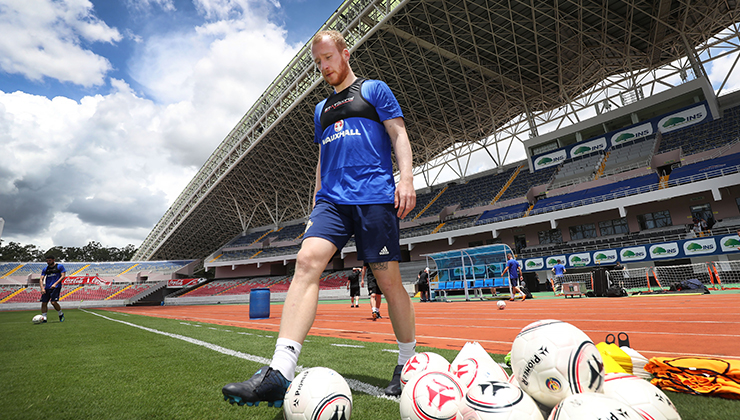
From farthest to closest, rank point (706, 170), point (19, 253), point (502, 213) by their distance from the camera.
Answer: point (19, 253) < point (502, 213) < point (706, 170)

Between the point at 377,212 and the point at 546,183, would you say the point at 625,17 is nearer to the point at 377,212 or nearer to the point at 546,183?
the point at 546,183

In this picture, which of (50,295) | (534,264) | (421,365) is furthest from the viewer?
(534,264)

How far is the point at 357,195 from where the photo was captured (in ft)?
6.94

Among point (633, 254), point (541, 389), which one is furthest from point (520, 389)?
point (633, 254)

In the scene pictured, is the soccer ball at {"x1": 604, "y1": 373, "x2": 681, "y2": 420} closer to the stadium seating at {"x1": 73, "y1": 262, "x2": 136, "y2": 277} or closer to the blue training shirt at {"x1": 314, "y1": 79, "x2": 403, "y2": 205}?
the blue training shirt at {"x1": 314, "y1": 79, "x2": 403, "y2": 205}

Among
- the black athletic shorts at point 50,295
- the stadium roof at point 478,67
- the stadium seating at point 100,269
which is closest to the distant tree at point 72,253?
the stadium seating at point 100,269

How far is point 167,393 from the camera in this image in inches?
82.4

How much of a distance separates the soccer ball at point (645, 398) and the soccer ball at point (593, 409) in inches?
4.6

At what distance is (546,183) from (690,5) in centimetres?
1292

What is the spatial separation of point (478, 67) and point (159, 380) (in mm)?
25350

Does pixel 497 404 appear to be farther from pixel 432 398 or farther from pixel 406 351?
pixel 406 351

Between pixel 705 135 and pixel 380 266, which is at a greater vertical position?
pixel 705 135

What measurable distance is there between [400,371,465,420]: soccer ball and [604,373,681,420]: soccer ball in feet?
1.99

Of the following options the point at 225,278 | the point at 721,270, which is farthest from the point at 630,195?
the point at 225,278
